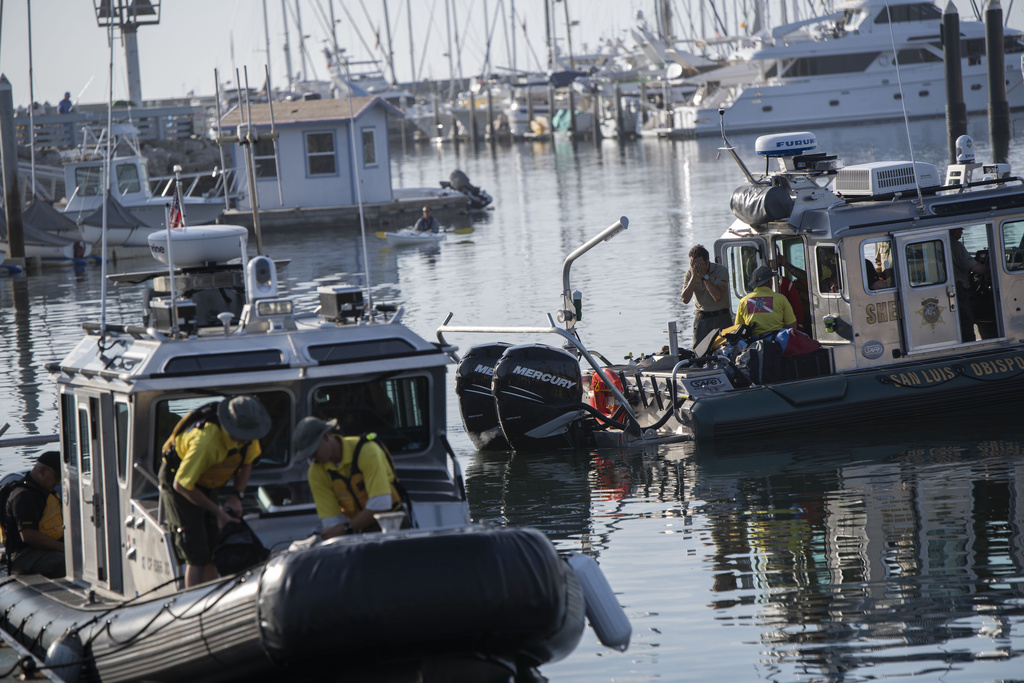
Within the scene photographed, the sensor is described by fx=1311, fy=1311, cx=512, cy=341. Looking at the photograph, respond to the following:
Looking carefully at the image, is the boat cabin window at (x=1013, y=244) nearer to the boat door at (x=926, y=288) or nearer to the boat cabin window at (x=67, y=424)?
the boat door at (x=926, y=288)

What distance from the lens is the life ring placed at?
554 inches

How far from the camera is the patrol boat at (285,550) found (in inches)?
230

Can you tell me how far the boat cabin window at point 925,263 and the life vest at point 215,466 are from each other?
850 centimetres

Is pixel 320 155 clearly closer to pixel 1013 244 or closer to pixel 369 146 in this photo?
pixel 369 146

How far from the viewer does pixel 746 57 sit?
7300cm

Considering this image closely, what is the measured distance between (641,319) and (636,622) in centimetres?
1274

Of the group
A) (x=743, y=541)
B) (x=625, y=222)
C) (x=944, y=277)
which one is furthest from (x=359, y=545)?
(x=944, y=277)

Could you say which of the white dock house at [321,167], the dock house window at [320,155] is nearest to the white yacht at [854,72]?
the white dock house at [321,167]

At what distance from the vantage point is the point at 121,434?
7.54 m

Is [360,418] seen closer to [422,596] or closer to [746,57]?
[422,596]

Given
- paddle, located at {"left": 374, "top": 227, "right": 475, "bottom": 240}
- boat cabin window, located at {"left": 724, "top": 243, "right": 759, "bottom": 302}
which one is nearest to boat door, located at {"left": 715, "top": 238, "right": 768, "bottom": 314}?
boat cabin window, located at {"left": 724, "top": 243, "right": 759, "bottom": 302}

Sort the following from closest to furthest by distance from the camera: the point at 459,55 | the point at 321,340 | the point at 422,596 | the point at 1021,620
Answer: the point at 422,596, the point at 321,340, the point at 1021,620, the point at 459,55

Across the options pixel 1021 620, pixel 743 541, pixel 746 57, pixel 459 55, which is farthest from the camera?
pixel 459 55

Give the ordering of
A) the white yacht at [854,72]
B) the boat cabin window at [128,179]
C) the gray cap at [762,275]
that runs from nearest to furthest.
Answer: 1. the gray cap at [762,275]
2. the boat cabin window at [128,179]
3. the white yacht at [854,72]
